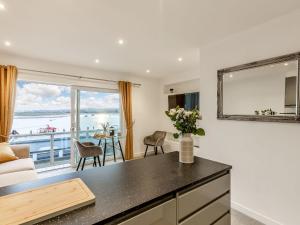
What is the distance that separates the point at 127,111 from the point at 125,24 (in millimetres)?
2924

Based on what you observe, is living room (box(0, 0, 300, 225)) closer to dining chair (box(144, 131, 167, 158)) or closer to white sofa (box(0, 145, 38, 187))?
white sofa (box(0, 145, 38, 187))

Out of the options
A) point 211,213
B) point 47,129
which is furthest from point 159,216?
point 47,129

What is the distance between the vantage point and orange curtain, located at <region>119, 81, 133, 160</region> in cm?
483

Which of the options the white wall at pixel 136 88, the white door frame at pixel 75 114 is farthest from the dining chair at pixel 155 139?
the white door frame at pixel 75 114

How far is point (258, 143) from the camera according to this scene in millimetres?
2174

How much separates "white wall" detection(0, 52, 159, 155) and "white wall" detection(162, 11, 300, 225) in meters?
2.80

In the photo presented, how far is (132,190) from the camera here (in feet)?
3.64

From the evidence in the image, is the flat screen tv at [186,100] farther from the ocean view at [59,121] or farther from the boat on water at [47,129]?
the boat on water at [47,129]

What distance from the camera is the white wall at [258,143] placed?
6.23ft

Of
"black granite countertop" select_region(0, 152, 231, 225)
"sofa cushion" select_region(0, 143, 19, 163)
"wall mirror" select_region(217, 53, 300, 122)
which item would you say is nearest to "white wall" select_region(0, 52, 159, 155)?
"sofa cushion" select_region(0, 143, 19, 163)

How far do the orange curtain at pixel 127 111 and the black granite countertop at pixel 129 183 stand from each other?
10.6 ft

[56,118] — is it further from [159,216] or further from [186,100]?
[159,216]

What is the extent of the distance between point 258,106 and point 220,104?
51 centimetres

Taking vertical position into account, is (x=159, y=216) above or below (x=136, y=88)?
below
